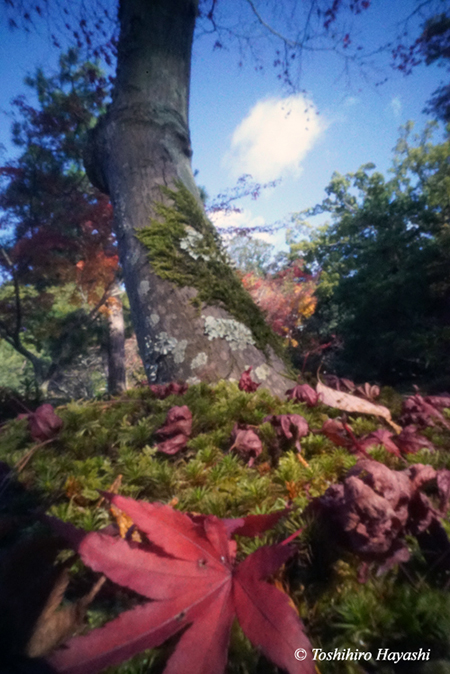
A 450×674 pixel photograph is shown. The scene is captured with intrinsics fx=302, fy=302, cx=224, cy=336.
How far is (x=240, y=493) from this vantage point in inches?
37.5

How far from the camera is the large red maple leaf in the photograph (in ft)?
1.42

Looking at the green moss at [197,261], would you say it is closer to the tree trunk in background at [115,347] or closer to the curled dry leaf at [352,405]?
the curled dry leaf at [352,405]

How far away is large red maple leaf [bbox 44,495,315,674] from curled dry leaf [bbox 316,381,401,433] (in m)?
0.82

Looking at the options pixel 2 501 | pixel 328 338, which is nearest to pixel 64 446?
pixel 2 501

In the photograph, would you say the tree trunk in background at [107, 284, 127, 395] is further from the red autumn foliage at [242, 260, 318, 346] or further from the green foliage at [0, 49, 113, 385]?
the red autumn foliage at [242, 260, 318, 346]

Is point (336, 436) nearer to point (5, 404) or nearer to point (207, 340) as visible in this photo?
point (207, 340)

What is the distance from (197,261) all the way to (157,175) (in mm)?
1064

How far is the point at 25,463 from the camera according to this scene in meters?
1.17

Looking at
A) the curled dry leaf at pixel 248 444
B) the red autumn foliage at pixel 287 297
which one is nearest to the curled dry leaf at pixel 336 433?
the curled dry leaf at pixel 248 444

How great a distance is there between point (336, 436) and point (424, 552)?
560mm

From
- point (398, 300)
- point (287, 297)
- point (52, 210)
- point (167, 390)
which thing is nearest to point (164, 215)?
point (167, 390)

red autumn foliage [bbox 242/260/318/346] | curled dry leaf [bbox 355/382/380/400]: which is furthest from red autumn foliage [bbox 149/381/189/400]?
red autumn foliage [bbox 242/260/318/346]

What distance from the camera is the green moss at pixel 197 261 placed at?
242 cm

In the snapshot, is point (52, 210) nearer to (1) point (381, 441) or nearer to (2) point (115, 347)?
(2) point (115, 347)
